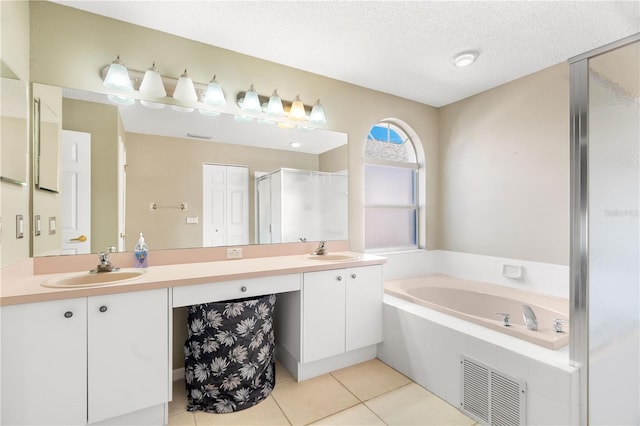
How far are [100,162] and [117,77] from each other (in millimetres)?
535

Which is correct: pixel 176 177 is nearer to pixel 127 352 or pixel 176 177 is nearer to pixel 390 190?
pixel 127 352

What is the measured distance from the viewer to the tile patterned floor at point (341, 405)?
64.5 inches

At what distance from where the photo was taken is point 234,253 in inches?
86.2

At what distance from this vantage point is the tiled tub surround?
135cm

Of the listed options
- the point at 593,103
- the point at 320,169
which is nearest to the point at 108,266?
the point at 320,169

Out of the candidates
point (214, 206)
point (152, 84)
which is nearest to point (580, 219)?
point (214, 206)

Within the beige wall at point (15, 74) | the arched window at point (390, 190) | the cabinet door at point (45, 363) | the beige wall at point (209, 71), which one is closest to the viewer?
the cabinet door at point (45, 363)

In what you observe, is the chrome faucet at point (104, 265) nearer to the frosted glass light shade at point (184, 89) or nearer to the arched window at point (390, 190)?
the frosted glass light shade at point (184, 89)

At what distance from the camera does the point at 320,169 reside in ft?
8.60

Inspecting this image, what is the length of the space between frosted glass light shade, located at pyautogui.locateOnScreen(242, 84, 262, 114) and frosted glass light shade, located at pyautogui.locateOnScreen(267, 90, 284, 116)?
101 millimetres

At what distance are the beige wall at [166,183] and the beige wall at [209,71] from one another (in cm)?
40

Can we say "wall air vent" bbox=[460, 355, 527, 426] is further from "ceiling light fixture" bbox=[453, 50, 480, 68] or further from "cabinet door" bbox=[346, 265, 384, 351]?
"ceiling light fixture" bbox=[453, 50, 480, 68]

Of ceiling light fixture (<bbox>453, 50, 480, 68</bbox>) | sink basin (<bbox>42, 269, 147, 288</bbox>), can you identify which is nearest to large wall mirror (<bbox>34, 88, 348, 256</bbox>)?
sink basin (<bbox>42, 269, 147, 288</bbox>)

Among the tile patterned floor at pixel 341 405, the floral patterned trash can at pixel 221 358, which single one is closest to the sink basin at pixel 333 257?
the floral patterned trash can at pixel 221 358
